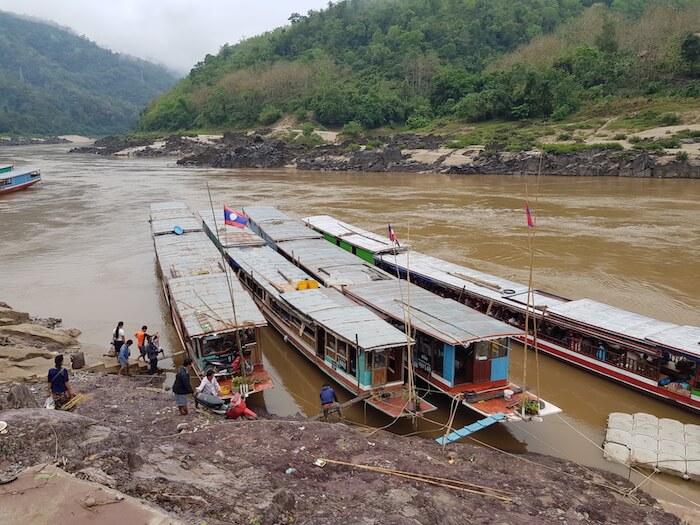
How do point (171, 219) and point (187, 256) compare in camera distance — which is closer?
point (187, 256)

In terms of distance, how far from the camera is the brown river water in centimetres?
1259

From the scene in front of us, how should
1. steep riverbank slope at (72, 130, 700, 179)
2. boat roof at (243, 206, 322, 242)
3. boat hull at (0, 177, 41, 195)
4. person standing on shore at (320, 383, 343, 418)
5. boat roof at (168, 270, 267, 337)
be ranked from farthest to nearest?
steep riverbank slope at (72, 130, 700, 179), boat hull at (0, 177, 41, 195), boat roof at (243, 206, 322, 242), boat roof at (168, 270, 267, 337), person standing on shore at (320, 383, 343, 418)

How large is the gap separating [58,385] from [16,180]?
4898 centimetres

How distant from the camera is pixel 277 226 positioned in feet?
83.3

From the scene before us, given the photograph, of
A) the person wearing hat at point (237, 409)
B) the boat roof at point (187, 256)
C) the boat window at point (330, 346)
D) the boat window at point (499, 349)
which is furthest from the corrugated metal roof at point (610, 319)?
the boat roof at point (187, 256)

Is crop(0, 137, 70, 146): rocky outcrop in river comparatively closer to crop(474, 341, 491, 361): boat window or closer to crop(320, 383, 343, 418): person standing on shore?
crop(320, 383, 343, 418): person standing on shore

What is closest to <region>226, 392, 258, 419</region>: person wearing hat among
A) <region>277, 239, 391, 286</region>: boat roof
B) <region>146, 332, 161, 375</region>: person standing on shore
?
<region>146, 332, 161, 375</region>: person standing on shore

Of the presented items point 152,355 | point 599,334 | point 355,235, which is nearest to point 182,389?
point 152,355

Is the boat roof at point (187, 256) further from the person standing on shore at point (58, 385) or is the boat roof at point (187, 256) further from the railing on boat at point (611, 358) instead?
the railing on boat at point (611, 358)

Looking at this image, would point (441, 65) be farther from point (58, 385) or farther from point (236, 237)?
point (58, 385)

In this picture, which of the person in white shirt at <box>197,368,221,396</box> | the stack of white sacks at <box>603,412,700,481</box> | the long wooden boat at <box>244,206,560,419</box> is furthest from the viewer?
the long wooden boat at <box>244,206,560,419</box>

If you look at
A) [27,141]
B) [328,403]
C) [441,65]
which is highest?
[441,65]

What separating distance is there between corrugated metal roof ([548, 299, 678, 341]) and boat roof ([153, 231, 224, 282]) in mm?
10965

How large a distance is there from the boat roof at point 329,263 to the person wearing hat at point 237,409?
6032mm
